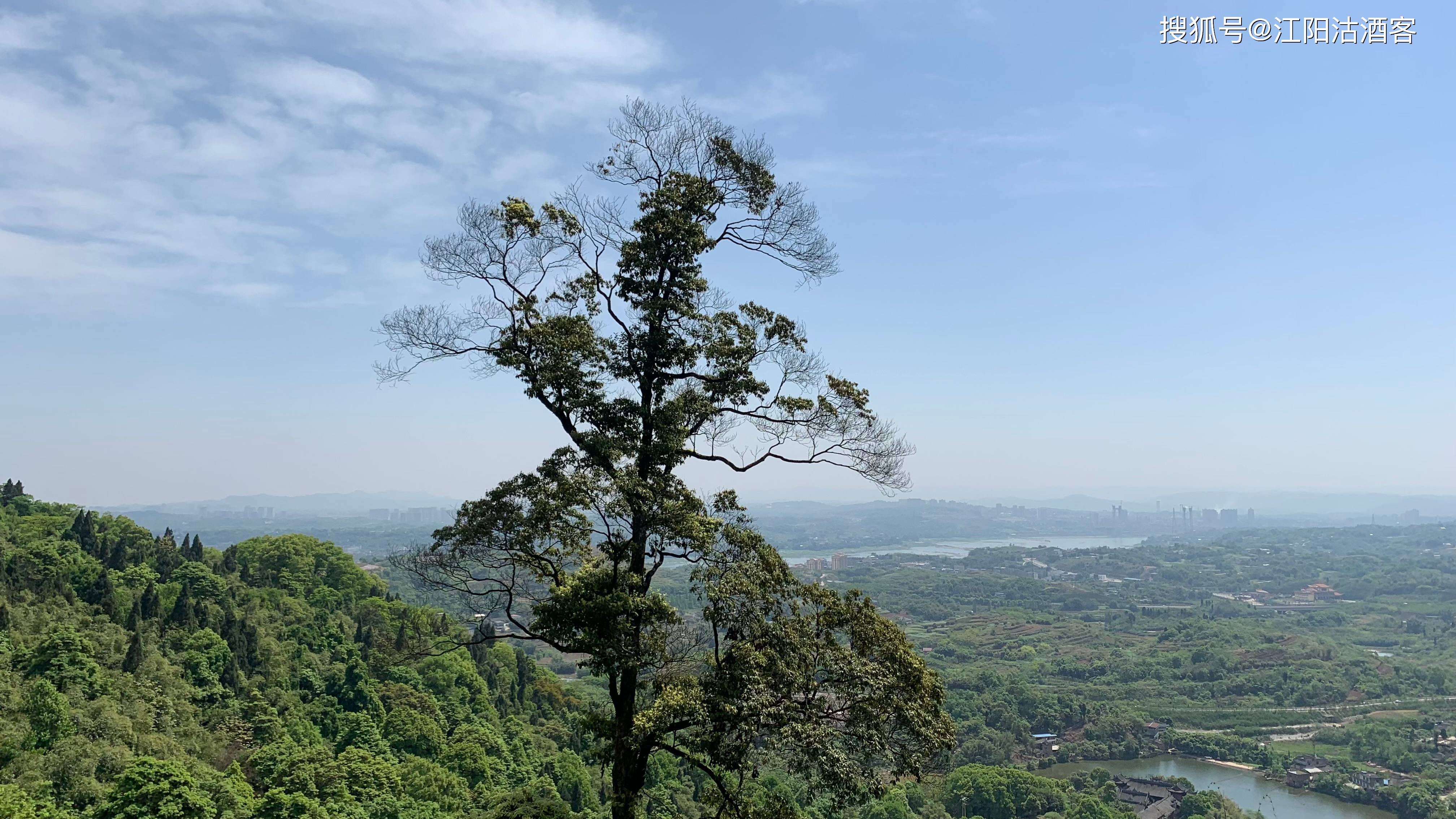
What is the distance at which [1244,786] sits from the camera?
1720 inches

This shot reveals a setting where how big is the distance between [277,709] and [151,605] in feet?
21.5

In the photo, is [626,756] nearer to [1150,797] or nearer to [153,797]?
[153,797]

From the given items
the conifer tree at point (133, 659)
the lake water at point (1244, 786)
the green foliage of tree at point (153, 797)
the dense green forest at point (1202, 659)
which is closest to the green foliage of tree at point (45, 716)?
the green foliage of tree at point (153, 797)

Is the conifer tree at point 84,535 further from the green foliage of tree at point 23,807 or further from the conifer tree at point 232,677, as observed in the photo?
the green foliage of tree at point 23,807

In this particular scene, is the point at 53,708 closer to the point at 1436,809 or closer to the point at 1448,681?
the point at 1436,809

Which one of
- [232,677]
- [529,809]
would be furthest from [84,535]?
[529,809]

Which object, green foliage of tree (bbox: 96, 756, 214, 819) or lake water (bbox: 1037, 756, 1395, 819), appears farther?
lake water (bbox: 1037, 756, 1395, 819)

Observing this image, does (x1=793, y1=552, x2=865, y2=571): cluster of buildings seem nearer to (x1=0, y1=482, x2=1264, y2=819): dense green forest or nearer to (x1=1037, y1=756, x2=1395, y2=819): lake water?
(x1=1037, y1=756, x2=1395, y2=819): lake water

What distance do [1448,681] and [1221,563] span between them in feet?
284

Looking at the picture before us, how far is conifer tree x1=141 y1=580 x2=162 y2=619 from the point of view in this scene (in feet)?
94.6

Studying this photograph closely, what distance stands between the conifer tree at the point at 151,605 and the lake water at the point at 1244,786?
133 feet

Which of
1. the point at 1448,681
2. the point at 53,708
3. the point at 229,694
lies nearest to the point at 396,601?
the point at 229,694

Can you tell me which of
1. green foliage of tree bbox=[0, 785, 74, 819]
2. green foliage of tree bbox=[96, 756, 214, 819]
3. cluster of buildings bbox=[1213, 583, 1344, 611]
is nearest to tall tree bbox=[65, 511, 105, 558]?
green foliage of tree bbox=[0, 785, 74, 819]

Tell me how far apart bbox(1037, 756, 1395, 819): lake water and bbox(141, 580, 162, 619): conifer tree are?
133 feet
